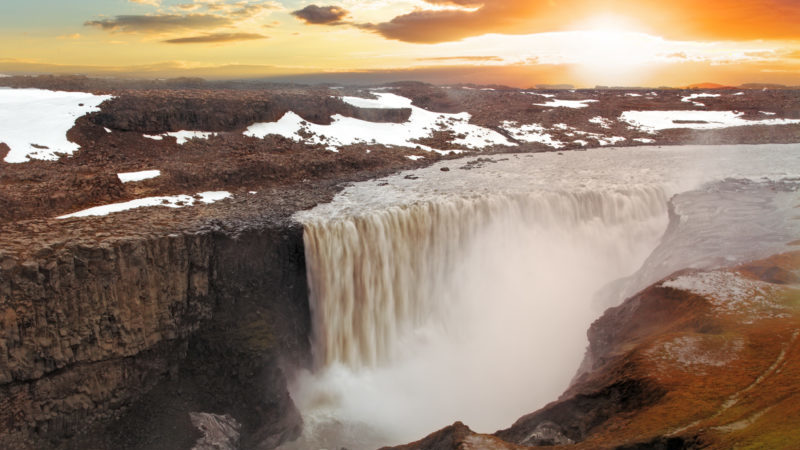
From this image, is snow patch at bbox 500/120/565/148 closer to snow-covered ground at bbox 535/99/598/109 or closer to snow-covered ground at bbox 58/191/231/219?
snow-covered ground at bbox 535/99/598/109

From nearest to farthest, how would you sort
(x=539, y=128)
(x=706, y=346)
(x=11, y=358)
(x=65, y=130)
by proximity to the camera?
(x=706, y=346)
(x=11, y=358)
(x=65, y=130)
(x=539, y=128)

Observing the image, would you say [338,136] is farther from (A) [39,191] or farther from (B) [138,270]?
(B) [138,270]

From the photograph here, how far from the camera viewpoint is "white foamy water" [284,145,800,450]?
17.8 metres

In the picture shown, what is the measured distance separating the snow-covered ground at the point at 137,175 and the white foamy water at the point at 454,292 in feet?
26.3

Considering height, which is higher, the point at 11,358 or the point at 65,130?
the point at 65,130

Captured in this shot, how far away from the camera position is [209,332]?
16781mm

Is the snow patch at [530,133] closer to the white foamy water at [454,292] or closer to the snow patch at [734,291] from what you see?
the white foamy water at [454,292]

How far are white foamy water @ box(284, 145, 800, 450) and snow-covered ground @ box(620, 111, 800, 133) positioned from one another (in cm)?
2607

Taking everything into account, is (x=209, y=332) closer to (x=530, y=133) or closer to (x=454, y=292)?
(x=454, y=292)

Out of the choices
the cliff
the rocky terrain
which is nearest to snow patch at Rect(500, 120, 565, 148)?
the rocky terrain

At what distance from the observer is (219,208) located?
20688 mm

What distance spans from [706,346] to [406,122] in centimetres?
3403

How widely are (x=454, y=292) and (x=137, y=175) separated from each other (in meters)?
14.9

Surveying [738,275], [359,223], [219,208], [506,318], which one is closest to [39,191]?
[219,208]
